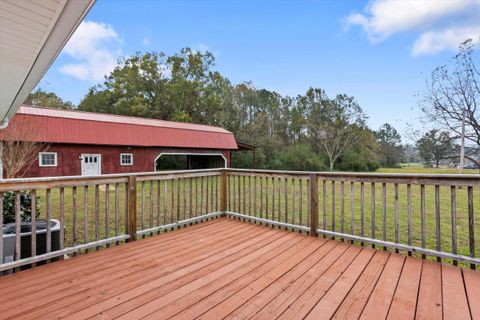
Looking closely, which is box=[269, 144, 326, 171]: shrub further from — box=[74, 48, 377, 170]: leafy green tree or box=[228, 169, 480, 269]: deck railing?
box=[228, 169, 480, 269]: deck railing

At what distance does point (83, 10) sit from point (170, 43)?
27598mm

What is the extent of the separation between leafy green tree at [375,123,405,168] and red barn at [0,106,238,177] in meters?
28.4

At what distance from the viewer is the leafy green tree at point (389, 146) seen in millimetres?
35375

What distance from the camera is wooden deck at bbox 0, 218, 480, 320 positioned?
1822mm

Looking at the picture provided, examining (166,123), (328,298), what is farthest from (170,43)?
(328,298)

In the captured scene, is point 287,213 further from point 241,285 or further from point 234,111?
point 234,111

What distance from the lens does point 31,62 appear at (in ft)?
7.55

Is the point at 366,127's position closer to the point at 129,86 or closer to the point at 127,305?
the point at 129,86

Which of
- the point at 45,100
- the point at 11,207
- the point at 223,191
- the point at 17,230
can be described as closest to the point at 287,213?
the point at 223,191

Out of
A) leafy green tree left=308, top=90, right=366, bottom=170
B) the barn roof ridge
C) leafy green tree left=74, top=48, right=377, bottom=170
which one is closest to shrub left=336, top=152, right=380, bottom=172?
leafy green tree left=74, top=48, right=377, bottom=170

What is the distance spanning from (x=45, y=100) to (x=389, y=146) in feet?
137

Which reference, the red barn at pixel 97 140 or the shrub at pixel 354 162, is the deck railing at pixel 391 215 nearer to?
the red barn at pixel 97 140

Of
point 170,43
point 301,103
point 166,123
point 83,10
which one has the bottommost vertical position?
point 83,10

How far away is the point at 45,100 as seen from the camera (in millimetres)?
22562
